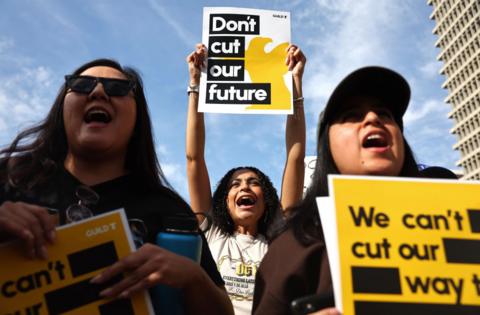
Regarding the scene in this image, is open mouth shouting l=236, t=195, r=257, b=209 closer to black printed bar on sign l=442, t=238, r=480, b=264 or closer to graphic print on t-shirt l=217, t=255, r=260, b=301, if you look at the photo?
graphic print on t-shirt l=217, t=255, r=260, b=301

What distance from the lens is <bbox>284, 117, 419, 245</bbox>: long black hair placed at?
1.70 m

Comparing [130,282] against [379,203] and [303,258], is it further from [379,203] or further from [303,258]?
[379,203]

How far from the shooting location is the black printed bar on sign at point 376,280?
1.37 m

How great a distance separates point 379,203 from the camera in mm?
1533

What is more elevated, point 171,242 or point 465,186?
point 465,186

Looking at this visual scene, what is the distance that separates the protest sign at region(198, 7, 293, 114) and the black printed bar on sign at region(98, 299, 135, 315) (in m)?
2.54

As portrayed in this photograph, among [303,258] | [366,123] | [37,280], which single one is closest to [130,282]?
[37,280]

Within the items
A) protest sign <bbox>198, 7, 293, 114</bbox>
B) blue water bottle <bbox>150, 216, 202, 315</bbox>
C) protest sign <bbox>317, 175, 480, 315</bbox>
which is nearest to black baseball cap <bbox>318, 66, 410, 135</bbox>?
protest sign <bbox>317, 175, 480, 315</bbox>

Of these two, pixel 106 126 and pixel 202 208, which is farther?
pixel 202 208

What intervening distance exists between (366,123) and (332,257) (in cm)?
66

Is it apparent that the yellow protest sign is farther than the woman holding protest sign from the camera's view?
No

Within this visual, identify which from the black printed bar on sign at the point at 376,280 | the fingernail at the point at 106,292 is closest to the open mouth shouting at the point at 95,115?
the fingernail at the point at 106,292

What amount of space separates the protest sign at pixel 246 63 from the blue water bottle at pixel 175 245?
7.78ft

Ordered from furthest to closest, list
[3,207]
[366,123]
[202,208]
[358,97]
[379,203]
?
1. [202,208]
2. [358,97]
3. [366,123]
4. [379,203]
5. [3,207]
